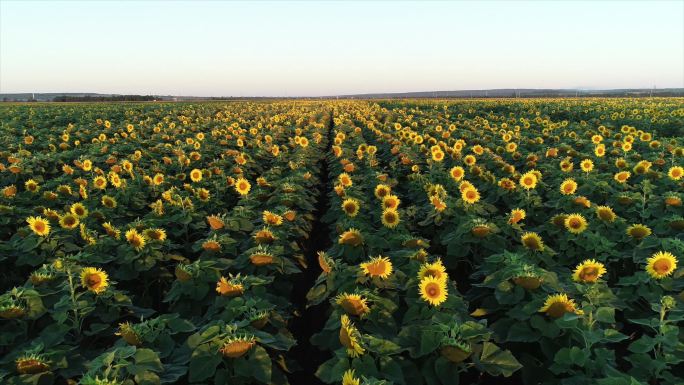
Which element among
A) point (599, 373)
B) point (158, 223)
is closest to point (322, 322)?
point (158, 223)

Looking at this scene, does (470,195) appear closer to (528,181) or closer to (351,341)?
(528,181)

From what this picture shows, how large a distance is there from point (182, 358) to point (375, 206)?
3.99m

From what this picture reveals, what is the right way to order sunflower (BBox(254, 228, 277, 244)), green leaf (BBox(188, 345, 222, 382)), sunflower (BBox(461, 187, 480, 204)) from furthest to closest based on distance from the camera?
sunflower (BBox(461, 187, 480, 204)), sunflower (BBox(254, 228, 277, 244)), green leaf (BBox(188, 345, 222, 382))

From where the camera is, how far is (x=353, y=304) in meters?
2.94

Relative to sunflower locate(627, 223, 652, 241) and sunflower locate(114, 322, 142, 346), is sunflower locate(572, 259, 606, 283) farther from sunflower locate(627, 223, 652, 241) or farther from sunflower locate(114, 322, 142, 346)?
sunflower locate(114, 322, 142, 346)

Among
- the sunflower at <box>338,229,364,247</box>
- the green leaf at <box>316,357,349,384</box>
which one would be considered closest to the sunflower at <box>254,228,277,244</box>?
the sunflower at <box>338,229,364,247</box>

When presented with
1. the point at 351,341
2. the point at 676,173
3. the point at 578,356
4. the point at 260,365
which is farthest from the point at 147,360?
the point at 676,173

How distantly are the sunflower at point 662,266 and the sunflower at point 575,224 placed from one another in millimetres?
1151

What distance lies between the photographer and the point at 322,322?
16.4 ft

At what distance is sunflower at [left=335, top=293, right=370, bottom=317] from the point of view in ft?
9.62

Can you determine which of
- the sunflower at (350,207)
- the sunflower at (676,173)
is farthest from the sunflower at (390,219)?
the sunflower at (676,173)

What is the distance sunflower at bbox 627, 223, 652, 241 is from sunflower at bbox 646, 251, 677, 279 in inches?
41.0

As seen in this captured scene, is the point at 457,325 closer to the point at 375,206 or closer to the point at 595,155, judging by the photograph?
the point at 375,206

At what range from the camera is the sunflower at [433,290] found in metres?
3.04
